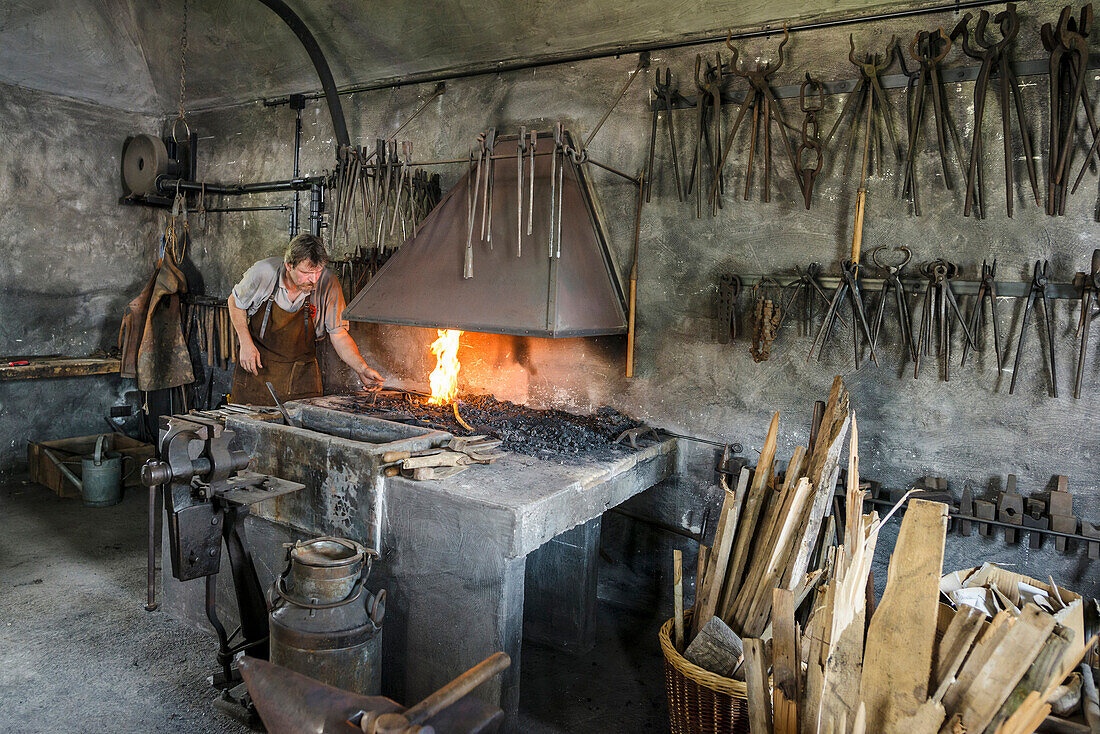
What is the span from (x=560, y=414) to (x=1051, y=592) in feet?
7.73

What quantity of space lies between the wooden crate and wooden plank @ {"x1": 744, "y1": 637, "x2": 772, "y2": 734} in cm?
454

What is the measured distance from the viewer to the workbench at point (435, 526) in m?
2.55

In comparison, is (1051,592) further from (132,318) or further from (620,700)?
(132,318)

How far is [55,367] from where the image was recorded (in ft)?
17.6

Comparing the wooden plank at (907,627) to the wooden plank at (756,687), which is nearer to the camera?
the wooden plank at (907,627)

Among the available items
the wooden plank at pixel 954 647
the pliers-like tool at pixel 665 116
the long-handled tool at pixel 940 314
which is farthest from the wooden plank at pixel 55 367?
the wooden plank at pixel 954 647

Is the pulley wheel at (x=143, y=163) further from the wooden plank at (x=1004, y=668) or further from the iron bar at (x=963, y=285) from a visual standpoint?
the wooden plank at (x=1004, y=668)

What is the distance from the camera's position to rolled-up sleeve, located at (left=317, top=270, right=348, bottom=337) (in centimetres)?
438

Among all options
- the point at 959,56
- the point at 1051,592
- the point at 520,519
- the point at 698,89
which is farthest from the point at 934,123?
the point at 520,519

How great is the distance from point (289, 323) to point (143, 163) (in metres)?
2.38

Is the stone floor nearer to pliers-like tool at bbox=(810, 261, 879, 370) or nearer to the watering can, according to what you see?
the watering can

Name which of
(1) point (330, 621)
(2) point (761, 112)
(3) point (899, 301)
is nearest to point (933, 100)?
(2) point (761, 112)

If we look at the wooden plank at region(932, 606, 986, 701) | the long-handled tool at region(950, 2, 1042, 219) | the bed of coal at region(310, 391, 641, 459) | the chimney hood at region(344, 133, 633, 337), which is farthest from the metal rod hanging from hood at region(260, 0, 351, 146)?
the wooden plank at region(932, 606, 986, 701)

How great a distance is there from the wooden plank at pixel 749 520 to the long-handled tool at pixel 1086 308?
126 cm
